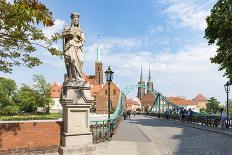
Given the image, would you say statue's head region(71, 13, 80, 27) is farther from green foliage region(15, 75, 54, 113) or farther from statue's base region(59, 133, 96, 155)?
green foliage region(15, 75, 54, 113)

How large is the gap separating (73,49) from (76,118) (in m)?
2.34

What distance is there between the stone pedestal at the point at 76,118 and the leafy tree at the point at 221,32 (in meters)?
15.9

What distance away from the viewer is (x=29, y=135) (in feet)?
34.2

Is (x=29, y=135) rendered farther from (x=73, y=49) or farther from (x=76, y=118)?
(x=73, y=49)

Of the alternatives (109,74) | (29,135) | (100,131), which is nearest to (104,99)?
(109,74)

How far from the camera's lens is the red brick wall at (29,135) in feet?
32.9

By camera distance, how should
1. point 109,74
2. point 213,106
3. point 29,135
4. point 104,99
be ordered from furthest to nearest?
1. point 213,106
2. point 104,99
3. point 109,74
4. point 29,135

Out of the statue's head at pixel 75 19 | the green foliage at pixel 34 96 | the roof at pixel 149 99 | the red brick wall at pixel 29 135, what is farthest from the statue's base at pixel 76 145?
the roof at pixel 149 99

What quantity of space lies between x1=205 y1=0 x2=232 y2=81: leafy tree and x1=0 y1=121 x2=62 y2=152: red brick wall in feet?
55.6

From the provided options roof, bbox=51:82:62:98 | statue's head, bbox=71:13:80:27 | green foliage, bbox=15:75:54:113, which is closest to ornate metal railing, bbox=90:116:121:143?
statue's head, bbox=71:13:80:27

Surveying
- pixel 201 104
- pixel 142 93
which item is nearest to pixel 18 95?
pixel 142 93

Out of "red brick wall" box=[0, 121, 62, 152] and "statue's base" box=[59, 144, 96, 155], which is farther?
"statue's base" box=[59, 144, 96, 155]

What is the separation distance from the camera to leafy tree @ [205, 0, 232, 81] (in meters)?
24.0

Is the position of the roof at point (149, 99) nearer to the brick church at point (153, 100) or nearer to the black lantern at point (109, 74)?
the brick church at point (153, 100)
